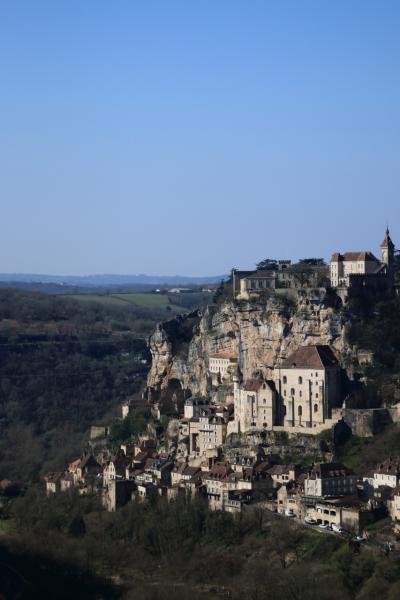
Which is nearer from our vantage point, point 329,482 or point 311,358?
point 329,482

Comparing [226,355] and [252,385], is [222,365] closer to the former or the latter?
[226,355]

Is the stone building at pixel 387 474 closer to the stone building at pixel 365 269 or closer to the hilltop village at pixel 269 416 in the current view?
the hilltop village at pixel 269 416

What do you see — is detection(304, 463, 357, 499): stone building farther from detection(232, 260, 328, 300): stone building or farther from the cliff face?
detection(232, 260, 328, 300): stone building

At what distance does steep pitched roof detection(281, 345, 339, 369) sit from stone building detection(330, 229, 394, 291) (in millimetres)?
4519

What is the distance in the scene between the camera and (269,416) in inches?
2963

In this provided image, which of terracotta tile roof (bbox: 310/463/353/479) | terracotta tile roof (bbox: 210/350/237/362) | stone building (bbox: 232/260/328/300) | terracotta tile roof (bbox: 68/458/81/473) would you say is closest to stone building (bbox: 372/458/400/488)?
terracotta tile roof (bbox: 310/463/353/479)

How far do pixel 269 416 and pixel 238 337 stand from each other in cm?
845

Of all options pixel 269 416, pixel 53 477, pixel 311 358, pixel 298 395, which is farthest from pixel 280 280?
pixel 53 477

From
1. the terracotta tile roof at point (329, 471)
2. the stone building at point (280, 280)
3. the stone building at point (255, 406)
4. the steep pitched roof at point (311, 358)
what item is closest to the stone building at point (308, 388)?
the steep pitched roof at point (311, 358)

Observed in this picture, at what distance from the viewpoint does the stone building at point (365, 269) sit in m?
78.5

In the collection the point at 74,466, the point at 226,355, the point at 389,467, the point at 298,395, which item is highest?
the point at 226,355

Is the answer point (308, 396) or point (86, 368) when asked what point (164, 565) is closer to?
point (308, 396)

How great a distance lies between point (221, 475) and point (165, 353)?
69.3 ft

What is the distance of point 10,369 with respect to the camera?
12769cm
